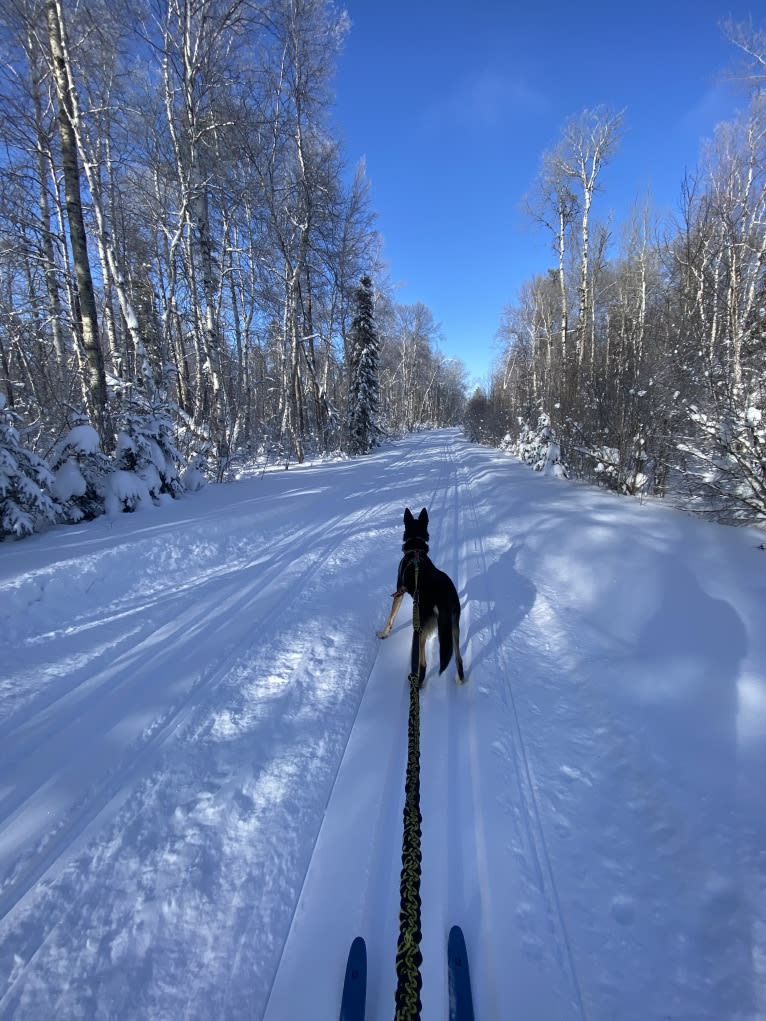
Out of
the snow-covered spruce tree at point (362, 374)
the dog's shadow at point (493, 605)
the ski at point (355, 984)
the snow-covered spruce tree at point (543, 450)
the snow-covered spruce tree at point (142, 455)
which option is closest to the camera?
the ski at point (355, 984)

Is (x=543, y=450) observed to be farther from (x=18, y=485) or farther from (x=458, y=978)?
(x=458, y=978)

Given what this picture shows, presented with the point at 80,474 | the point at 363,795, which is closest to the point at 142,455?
the point at 80,474

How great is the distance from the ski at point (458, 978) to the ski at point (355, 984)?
29 centimetres

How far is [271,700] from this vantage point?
2672 millimetres

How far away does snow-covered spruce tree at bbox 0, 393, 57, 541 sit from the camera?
470 centimetres

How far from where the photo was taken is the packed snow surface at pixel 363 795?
1.35 m

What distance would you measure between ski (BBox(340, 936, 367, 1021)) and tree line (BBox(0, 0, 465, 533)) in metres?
5.85

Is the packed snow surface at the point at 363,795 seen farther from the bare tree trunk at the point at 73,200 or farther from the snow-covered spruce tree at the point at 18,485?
the bare tree trunk at the point at 73,200

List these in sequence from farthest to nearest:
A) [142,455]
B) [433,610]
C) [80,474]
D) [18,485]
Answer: [142,455], [80,474], [18,485], [433,610]

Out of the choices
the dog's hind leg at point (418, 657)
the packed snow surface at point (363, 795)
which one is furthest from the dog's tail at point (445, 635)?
the packed snow surface at point (363, 795)

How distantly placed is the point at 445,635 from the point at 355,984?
169 centimetres

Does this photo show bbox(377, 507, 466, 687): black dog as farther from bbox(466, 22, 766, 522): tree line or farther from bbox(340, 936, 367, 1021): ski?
bbox(466, 22, 766, 522): tree line

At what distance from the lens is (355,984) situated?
127cm

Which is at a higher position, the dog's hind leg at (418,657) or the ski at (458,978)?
the dog's hind leg at (418,657)
